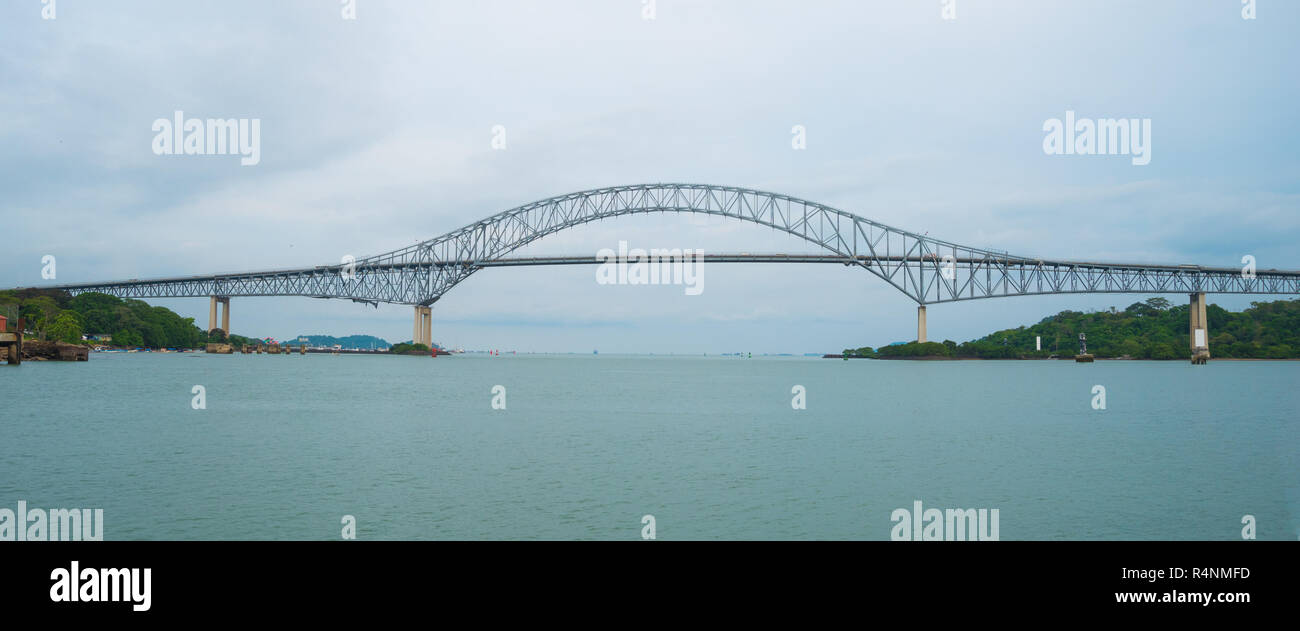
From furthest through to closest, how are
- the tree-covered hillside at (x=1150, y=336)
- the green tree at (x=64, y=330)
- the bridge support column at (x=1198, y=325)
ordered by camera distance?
the tree-covered hillside at (x=1150, y=336) < the bridge support column at (x=1198, y=325) < the green tree at (x=64, y=330)

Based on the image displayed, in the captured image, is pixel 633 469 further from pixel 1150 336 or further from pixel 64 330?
pixel 1150 336

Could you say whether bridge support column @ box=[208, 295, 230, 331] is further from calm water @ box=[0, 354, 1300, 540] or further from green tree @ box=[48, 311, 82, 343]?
calm water @ box=[0, 354, 1300, 540]

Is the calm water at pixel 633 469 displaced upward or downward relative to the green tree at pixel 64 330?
downward

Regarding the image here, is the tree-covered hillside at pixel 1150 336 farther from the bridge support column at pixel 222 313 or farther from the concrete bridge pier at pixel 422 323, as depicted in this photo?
the bridge support column at pixel 222 313

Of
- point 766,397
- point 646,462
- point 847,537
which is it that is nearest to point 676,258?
point 766,397

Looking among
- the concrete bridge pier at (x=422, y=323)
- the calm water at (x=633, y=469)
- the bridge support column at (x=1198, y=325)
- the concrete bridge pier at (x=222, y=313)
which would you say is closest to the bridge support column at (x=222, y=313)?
the concrete bridge pier at (x=222, y=313)

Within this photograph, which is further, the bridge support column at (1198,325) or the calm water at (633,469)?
the bridge support column at (1198,325)

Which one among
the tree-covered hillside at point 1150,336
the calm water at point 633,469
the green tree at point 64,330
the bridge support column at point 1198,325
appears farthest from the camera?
the tree-covered hillside at point 1150,336

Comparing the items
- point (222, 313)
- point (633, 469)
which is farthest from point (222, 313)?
point (633, 469)

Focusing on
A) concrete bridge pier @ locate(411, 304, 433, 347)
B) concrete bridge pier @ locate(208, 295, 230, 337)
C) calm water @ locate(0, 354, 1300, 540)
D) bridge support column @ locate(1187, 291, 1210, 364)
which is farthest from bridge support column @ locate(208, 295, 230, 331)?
bridge support column @ locate(1187, 291, 1210, 364)
